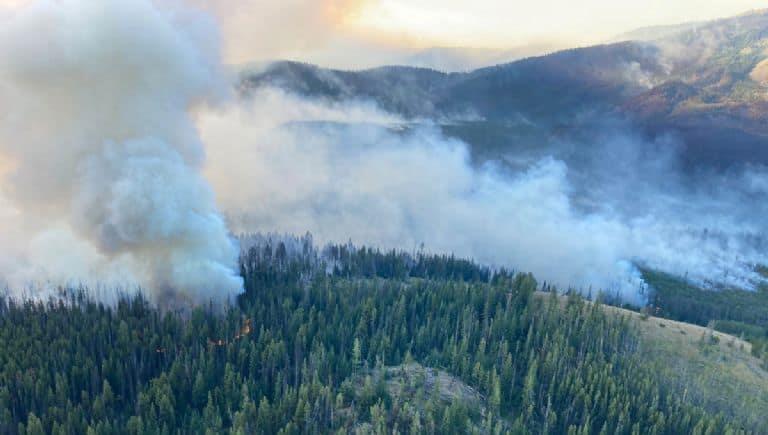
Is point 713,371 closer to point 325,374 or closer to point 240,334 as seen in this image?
point 325,374

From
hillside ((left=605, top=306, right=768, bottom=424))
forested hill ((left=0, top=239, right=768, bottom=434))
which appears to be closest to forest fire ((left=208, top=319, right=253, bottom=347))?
forested hill ((left=0, top=239, right=768, bottom=434))

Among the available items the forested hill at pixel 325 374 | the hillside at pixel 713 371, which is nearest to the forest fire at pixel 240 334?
the forested hill at pixel 325 374

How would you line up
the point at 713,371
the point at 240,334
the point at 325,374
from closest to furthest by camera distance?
the point at 325,374 < the point at 240,334 < the point at 713,371

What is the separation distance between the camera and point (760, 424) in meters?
154

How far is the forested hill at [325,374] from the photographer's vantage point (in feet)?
434

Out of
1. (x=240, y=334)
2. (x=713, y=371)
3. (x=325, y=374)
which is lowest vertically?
(x=713, y=371)

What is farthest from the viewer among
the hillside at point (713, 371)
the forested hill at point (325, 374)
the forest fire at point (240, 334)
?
the hillside at point (713, 371)

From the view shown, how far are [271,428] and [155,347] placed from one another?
148 ft

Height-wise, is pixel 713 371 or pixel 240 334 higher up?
pixel 240 334

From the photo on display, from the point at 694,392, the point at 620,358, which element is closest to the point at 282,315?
the point at 620,358

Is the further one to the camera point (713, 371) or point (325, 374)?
point (713, 371)

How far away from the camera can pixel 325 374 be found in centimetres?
15200

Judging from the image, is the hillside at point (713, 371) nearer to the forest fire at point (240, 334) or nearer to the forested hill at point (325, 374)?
the forested hill at point (325, 374)

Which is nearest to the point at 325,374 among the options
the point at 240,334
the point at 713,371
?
the point at 240,334
